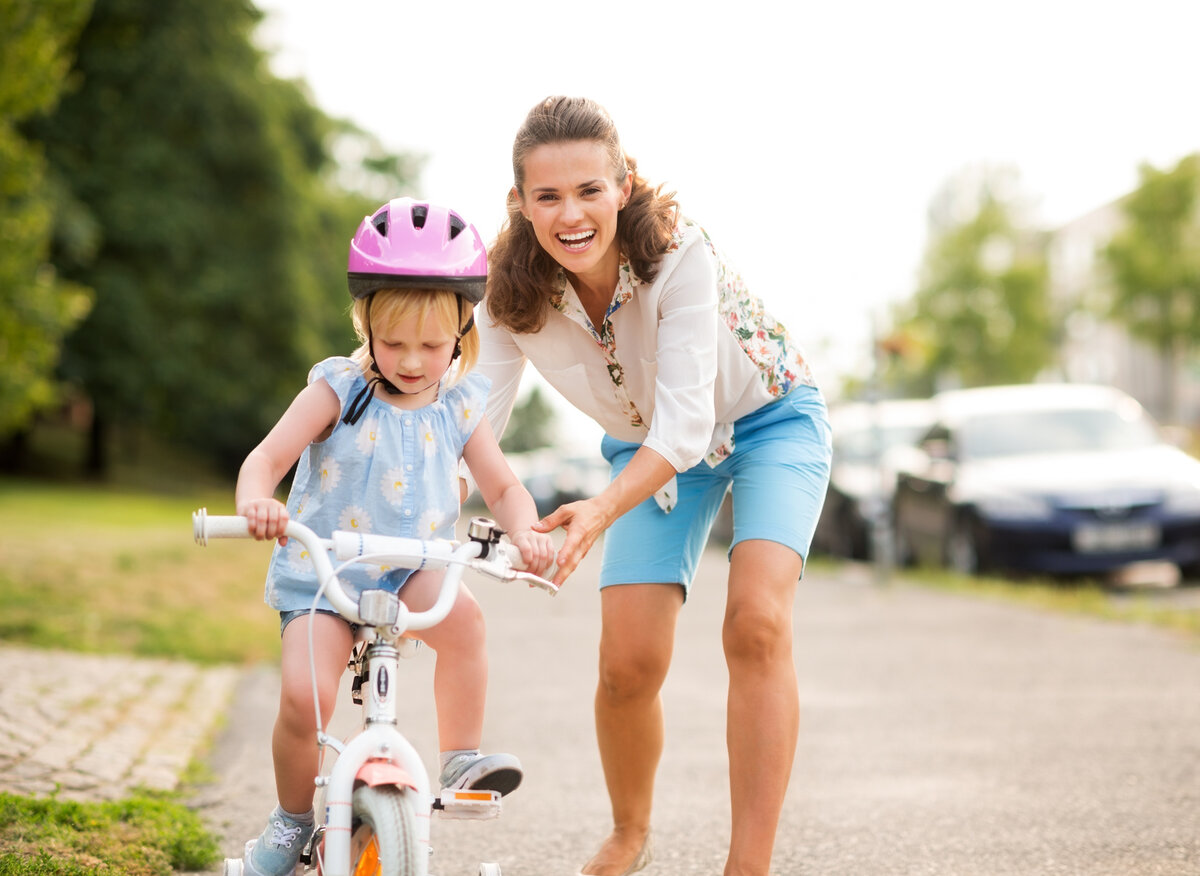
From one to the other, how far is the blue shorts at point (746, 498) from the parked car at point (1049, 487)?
8.02 metres

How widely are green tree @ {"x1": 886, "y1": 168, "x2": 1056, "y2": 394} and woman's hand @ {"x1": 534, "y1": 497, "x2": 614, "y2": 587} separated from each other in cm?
4915

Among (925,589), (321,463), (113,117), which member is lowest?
(925,589)

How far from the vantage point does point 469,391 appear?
348 cm

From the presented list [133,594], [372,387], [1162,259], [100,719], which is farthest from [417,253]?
[1162,259]

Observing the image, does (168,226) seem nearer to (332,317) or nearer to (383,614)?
(332,317)

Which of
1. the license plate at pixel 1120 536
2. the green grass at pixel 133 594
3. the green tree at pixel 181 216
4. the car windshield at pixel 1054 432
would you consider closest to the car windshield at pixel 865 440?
the car windshield at pixel 1054 432

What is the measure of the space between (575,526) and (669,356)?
1.88 feet

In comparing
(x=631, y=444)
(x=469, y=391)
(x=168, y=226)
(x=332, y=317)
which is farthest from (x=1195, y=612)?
(x=332, y=317)

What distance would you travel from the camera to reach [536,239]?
386 centimetres

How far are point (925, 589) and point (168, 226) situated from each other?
72.6ft

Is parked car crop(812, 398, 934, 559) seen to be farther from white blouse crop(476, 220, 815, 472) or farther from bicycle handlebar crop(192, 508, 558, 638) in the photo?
bicycle handlebar crop(192, 508, 558, 638)

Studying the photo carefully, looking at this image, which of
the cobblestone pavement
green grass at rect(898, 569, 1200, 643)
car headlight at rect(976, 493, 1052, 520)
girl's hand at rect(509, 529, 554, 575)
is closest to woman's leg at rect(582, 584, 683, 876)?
girl's hand at rect(509, 529, 554, 575)

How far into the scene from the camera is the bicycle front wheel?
2711 millimetres

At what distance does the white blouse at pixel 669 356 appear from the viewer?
11.8 ft
